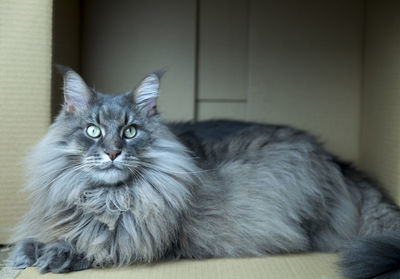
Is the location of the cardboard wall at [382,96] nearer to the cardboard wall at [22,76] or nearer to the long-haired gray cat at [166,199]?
the long-haired gray cat at [166,199]

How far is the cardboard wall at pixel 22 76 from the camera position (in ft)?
6.87

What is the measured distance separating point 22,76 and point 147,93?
586 millimetres

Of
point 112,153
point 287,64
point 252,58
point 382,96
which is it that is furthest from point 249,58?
point 112,153

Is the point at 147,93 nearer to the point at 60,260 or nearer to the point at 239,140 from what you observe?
the point at 239,140

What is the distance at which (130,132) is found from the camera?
1.85 m

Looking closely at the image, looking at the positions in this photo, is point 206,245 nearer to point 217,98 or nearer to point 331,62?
point 217,98

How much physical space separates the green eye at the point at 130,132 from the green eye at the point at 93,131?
0.33 feet

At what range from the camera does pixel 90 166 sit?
1.75m

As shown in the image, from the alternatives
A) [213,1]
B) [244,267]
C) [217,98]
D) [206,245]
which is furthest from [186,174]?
[213,1]

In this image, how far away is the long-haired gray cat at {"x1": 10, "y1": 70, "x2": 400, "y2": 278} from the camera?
177 cm

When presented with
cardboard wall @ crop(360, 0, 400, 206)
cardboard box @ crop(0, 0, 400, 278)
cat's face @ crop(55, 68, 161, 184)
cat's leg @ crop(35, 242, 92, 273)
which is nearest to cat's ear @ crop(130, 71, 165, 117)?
cat's face @ crop(55, 68, 161, 184)

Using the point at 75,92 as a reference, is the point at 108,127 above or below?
below

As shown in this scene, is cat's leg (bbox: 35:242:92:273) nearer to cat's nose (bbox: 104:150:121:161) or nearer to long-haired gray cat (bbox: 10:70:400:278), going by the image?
long-haired gray cat (bbox: 10:70:400:278)

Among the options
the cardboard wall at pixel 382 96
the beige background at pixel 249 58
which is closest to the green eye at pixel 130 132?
the beige background at pixel 249 58
